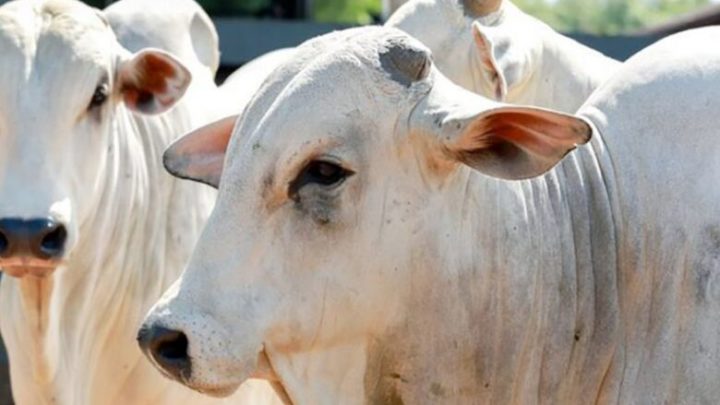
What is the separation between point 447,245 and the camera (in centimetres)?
390

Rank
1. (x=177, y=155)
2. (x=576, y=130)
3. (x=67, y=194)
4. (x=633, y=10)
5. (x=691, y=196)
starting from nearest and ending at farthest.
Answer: (x=576, y=130), (x=691, y=196), (x=177, y=155), (x=67, y=194), (x=633, y=10)

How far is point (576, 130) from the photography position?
3.79 metres

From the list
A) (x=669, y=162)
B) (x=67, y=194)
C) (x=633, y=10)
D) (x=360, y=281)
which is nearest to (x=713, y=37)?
(x=669, y=162)

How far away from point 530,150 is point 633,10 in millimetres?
72392

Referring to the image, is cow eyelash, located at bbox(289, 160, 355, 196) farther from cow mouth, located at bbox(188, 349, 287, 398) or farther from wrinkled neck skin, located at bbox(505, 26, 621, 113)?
wrinkled neck skin, located at bbox(505, 26, 621, 113)

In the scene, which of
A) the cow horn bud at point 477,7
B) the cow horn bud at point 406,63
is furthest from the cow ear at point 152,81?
the cow horn bud at point 406,63

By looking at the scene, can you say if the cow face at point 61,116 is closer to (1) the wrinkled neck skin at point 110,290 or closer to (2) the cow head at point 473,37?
(1) the wrinkled neck skin at point 110,290

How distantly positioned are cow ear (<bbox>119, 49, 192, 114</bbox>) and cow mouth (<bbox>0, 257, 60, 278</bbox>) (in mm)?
713

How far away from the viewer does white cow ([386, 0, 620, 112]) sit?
22.5 ft

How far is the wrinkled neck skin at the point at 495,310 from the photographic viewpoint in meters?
3.88

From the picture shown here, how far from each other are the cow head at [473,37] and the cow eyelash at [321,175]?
2806 mm

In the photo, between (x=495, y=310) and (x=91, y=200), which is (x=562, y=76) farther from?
(x=495, y=310)

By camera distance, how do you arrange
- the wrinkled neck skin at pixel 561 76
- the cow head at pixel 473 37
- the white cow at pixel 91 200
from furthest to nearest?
the wrinkled neck skin at pixel 561 76 < the cow head at pixel 473 37 < the white cow at pixel 91 200

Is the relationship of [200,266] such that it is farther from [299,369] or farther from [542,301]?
[542,301]
